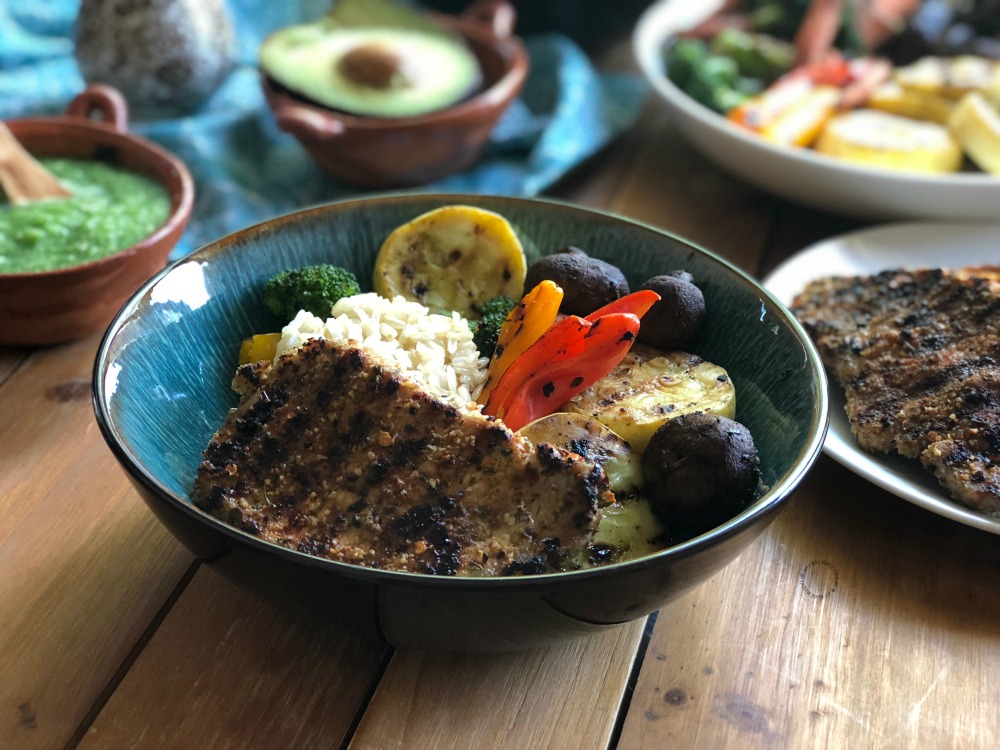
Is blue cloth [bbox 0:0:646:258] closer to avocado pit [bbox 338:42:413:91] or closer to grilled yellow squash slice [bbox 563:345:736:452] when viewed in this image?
avocado pit [bbox 338:42:413:91]

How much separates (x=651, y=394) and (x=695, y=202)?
4.58 ft

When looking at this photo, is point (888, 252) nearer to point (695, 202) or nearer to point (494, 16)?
point (695, 202)

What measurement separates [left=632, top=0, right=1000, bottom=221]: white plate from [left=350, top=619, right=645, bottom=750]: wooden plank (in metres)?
1.59

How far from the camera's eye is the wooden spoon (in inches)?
88.0

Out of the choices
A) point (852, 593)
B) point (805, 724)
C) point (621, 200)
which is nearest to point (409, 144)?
point (621, 200)

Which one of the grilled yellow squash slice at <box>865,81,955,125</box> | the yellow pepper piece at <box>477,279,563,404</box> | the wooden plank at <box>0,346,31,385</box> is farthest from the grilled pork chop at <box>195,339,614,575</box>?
the grilled yellow squash slice at <box>865,81,955,125</box>

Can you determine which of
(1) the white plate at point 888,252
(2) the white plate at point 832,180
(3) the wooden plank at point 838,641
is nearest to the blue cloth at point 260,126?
(2) the white plate at point 832,180

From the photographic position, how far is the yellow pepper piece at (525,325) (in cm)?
166

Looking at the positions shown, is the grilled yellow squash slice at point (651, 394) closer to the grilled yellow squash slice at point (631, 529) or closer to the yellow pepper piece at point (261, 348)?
the grilled yellow squash slice at point (631, 529)

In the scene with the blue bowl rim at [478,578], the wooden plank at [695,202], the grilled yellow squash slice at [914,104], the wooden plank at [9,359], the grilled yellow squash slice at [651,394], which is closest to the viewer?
the blue bowl rim at [478,578]

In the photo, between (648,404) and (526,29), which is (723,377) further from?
(526,29)

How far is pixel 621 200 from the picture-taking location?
284cm

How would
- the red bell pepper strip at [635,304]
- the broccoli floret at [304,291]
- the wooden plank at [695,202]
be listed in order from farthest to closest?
1. the wooden plank at [695,202]
2. the broccoli floret at [304,291]
3. the red bell pepper strip at [635,304]

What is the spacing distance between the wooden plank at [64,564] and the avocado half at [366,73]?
4.10 ft
